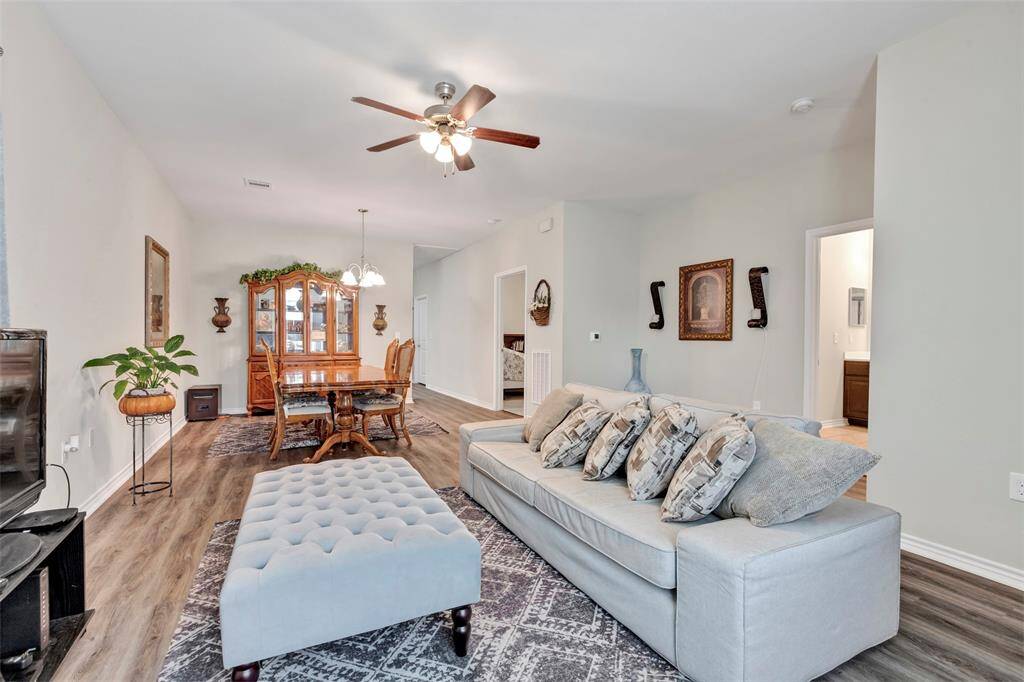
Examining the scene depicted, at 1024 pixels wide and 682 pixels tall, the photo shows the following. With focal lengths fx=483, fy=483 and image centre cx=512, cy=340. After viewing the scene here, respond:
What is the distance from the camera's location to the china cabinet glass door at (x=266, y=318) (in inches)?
241

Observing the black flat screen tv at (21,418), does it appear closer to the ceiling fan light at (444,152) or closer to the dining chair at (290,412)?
the ceiling fan light at (444,152)

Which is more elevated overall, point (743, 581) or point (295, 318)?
point (295, 318)

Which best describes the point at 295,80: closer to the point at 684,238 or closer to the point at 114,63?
the point at 114,63

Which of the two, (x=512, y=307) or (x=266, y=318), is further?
(x=512, y=307)

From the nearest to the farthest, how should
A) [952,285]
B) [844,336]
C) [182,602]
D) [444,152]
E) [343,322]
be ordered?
[182,602]
[952,285]
[444,152]
[844,336]
[343,322]

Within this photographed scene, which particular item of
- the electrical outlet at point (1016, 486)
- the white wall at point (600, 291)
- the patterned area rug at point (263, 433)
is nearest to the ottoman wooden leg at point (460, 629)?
the electrical outlet at point (1016, 486)

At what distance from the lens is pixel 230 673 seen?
1.53 metres

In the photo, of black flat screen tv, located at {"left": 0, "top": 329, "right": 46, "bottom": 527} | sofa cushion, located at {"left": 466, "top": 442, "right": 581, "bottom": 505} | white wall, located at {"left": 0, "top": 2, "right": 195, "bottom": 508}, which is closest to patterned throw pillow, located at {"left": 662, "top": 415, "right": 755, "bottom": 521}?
sofa cushion, located at {"left": 466, "top": 442, "right": 581, "bottom": 505}

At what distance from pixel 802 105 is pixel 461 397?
19.4 ft

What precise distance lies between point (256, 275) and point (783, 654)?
643 centimetres

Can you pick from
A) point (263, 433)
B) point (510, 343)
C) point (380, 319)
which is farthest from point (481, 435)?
point (510, 343)

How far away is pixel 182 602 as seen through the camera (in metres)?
1.91

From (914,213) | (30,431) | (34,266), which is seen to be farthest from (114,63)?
(914,213)

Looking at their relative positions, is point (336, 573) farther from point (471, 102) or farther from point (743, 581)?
point (471, 102)
